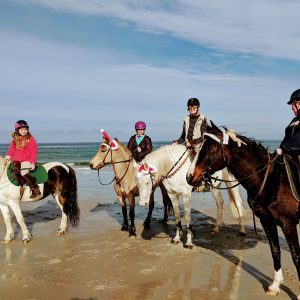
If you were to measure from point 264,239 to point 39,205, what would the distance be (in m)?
7.83

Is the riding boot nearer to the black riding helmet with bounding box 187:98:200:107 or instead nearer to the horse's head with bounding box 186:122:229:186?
the black riding helmet with bounding box 187:98:200:107

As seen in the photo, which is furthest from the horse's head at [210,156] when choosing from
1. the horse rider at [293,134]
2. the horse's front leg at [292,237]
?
the horse's front leg at [292,237]

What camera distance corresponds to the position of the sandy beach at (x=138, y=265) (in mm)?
4699

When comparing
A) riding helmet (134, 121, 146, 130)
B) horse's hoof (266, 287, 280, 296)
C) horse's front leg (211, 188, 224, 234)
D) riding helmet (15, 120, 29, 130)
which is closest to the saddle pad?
riding helmet (15, 120, 29, 130)

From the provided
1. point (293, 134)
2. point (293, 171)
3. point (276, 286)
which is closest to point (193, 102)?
point (293, 134)

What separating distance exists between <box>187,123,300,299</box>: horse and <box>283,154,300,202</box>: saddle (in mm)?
64

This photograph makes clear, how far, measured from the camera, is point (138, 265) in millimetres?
5742

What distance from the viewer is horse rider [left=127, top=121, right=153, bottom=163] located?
27.8 feet

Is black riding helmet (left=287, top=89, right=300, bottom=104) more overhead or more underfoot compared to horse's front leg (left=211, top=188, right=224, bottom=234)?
more overhead

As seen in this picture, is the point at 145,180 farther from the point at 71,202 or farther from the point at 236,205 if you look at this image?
the point at 71,202

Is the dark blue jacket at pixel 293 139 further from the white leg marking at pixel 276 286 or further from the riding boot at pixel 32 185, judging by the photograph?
the riding boot at pixel 32 185

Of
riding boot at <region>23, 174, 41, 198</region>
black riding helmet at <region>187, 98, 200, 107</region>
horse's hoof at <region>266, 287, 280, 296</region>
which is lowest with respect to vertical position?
horse's hoof at <region>266, 287, 280, 296</region>

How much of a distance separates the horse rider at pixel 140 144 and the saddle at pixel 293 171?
15.1 feet

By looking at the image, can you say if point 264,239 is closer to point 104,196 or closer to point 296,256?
point 296,256
